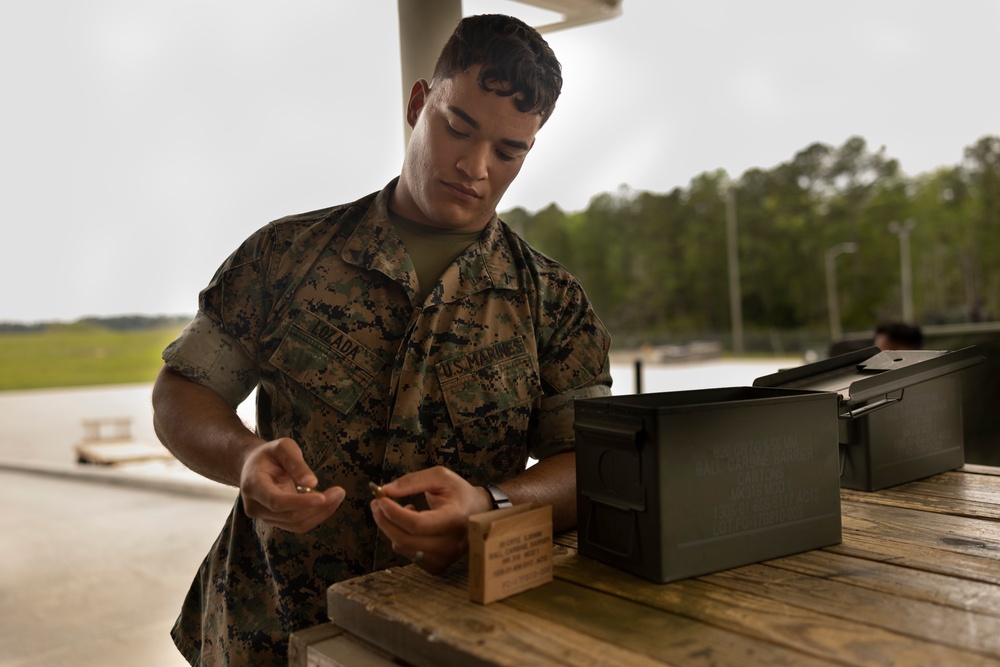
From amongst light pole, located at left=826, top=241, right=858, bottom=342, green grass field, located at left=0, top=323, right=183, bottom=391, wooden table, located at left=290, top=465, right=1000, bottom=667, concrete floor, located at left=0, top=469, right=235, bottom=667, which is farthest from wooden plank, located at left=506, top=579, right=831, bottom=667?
green grass field, located at left=0, top=323, right=183, bottom=391

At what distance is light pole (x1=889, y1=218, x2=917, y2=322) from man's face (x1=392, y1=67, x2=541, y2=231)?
7.85 m

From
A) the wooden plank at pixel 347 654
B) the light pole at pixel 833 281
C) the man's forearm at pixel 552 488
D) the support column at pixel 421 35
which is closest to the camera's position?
the wooden plank at pixel 347 654

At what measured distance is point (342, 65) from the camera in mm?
5773

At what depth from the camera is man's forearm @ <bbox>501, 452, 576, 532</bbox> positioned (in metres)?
1.03

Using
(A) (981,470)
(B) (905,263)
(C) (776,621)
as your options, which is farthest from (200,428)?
(B) (905,263)

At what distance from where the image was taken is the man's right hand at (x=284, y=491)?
2.69ft

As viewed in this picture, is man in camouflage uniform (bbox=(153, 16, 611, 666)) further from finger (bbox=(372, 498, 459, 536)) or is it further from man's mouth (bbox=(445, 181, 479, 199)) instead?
finger (bbox=(372, 498, 459, 536))

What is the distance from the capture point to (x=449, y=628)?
689mm

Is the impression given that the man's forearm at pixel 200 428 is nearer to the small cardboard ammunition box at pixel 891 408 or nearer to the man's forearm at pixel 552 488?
the man's forearm at pixel 552 488

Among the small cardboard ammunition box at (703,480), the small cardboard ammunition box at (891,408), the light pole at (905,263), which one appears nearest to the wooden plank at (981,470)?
the small cardboard ammunition box at (891,408)

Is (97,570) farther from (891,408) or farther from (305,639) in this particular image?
(891,408)

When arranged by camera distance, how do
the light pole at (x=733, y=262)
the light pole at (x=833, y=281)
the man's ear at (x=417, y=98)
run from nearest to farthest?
the man's ear at (x=417, y=98) < the light pole at (x=833, y=281) < the light pole at (x=733, y=262)

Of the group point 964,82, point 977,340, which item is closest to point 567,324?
point 977,340

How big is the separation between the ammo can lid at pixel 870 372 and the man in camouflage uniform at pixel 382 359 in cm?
33
